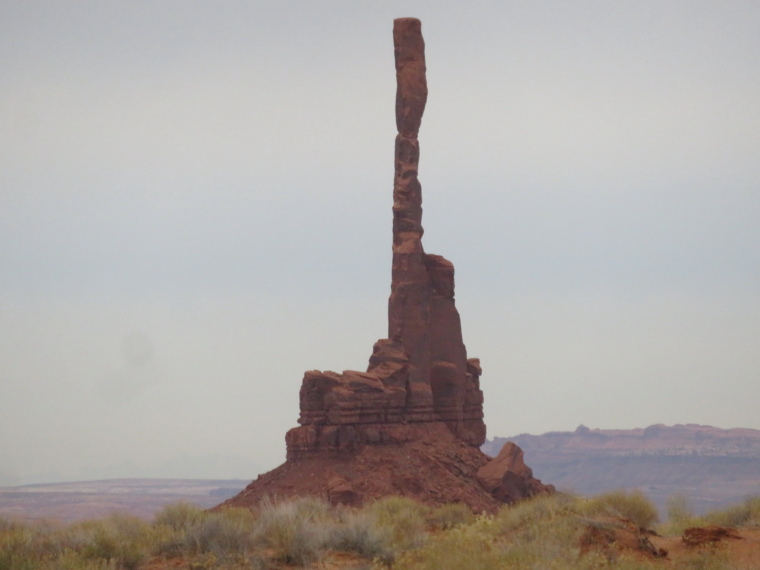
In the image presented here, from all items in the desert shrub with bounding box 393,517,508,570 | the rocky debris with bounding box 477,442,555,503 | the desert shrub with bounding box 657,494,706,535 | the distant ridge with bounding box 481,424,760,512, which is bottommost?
the desert shrub with bounding box 393,517,508,570

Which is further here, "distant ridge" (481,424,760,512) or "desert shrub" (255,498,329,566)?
"distant ridge" (481,424,760,512)

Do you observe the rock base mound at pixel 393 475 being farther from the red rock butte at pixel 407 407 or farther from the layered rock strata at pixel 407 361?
the layered rock strata at pixel 407 361

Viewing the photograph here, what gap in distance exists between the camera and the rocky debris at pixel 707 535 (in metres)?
28.7

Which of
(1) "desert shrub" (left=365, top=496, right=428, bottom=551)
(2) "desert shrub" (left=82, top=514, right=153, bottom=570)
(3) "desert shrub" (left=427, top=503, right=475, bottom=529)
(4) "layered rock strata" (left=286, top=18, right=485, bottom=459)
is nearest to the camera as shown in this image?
(2) "desert shrub" (left=82, top=514, right=153, bottom=570)

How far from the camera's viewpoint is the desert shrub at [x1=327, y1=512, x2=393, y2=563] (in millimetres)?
25328

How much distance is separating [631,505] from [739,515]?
275 centimetres

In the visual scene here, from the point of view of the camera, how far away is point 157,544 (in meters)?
25.8

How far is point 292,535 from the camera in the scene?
83.5ft

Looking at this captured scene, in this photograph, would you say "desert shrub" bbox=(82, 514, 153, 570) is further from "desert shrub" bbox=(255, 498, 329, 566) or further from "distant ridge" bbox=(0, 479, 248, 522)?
"distant ridge" bbox=(0, 479, 248, 522)

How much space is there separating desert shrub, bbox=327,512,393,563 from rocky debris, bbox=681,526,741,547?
7.20 meters

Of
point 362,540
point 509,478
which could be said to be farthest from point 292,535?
point 509,478

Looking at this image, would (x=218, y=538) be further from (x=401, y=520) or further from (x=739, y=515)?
(x=739, y=515)

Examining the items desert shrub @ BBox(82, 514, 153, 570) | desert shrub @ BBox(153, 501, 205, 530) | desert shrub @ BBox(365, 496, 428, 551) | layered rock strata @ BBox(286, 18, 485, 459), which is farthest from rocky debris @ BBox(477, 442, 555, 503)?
desert shrub @ BBox(82, 514, 153, 570)

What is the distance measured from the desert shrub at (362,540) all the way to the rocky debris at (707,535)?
7205 millimetres
